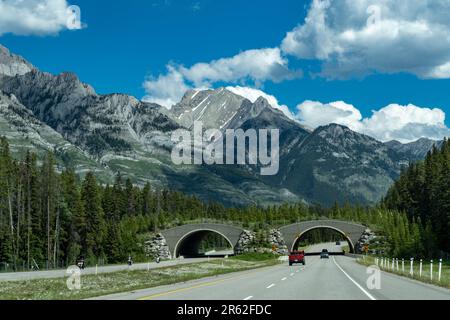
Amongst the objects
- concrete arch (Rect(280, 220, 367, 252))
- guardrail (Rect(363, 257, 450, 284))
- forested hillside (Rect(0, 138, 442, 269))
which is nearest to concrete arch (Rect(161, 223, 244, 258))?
forested hillside (Rect(0, 138, 442, 269))

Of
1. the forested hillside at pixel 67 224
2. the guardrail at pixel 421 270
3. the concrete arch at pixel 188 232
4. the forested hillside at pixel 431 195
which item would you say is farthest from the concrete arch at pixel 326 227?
the guardrail at pixel 421 270

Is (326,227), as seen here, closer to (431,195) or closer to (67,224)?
(431,195)

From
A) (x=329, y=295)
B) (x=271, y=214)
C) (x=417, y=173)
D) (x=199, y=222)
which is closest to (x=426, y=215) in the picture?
(x=417, y=173)

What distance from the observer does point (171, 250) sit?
387 ft

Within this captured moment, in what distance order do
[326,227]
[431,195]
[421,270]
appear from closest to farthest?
[421,270], [431,195], [326,227]

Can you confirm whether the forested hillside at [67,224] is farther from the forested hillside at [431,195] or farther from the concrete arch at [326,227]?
the forested hillside at [431,195]

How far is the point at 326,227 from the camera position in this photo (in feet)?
382

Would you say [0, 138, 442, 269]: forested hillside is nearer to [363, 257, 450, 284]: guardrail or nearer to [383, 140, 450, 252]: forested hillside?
[383, 140, 450, 252]: forested hillside

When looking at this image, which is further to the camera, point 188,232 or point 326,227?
point 188,232

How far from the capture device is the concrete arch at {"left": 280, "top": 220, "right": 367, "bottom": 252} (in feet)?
371

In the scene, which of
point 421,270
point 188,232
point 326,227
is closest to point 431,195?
point 326,227
